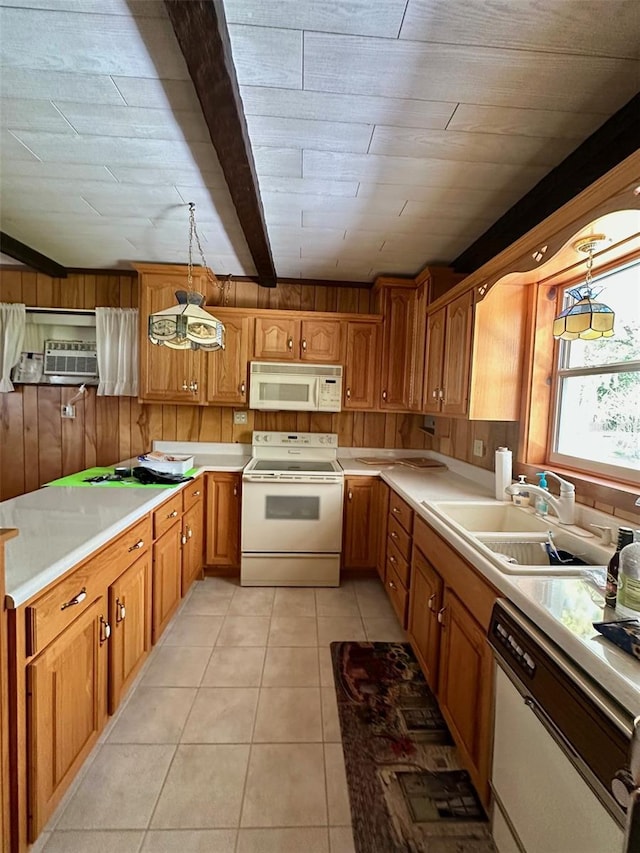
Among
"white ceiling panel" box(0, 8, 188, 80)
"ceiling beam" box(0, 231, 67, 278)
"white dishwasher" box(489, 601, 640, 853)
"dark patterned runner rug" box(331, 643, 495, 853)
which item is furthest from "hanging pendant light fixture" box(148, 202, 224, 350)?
"dark patterned runner rug" box(331, 643, 495, 853)

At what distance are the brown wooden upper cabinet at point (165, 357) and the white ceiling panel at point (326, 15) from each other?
1962mm

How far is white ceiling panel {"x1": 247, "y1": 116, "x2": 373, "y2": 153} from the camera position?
1346 mm

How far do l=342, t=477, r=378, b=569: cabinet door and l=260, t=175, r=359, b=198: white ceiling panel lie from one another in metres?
1.83

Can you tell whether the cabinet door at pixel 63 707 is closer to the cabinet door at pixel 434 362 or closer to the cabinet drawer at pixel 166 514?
the cabinet drawer at pixel 166 514

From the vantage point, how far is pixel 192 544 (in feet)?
8.17

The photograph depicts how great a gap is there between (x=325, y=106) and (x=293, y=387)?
1.84m

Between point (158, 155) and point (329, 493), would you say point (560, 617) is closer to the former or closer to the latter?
point (329, 493)

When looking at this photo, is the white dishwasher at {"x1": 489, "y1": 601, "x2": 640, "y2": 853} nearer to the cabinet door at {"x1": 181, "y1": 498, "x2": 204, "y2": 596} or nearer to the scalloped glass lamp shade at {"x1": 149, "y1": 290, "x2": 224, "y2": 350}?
the scalloped glass lamp shade at {"x1": 149, "y1": 290, "x2": 224, "y2": 350}

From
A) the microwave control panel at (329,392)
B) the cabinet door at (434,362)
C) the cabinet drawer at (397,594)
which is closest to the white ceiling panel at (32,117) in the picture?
the microwave control panel at (329,392)

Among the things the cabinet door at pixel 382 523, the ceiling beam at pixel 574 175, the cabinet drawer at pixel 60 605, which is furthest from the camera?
the cabinet door at pixel 382 523

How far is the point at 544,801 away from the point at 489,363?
5.61 ft

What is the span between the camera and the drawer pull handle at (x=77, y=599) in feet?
3.66

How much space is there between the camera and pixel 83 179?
1777 millimetres

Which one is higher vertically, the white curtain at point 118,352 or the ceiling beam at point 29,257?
the ceiling beam at point 29,257
